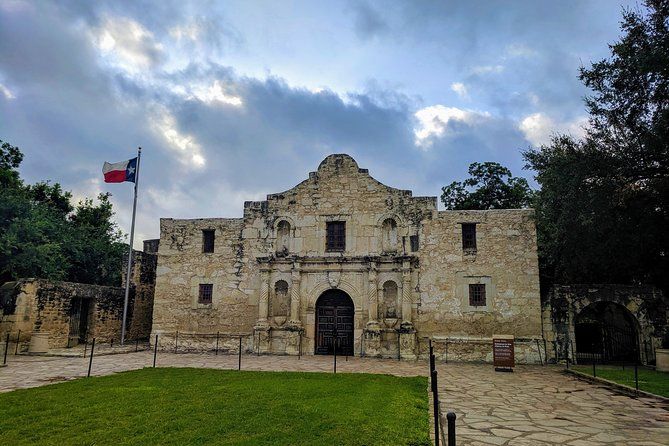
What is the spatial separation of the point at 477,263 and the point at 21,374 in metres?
16.0

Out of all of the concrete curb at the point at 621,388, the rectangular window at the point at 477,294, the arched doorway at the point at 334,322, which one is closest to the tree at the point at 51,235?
the arched doorway at the point at 334,322

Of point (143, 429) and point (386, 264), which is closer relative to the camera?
point (143, 429)

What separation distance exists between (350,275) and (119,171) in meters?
11.9

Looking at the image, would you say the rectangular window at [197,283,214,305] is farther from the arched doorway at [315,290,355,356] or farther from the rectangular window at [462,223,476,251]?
the rectangular window at [462,223,476,251]

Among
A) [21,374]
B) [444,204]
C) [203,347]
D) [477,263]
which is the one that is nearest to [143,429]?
[21,374]

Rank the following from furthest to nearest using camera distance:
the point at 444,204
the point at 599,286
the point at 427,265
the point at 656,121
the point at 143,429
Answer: the point at 444,204
the point at 427,265
the point at 599,286
the point at 656,121
the point at 143,429

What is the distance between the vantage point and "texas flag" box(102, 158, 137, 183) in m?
21.2

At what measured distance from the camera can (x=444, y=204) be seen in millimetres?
35188

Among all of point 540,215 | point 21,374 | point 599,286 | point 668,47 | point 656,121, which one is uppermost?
point 668,47

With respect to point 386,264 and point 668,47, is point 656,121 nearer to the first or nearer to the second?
point 668,47

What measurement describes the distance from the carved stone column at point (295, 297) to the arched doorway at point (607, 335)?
35.9 feet

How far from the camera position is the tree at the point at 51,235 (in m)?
19.8

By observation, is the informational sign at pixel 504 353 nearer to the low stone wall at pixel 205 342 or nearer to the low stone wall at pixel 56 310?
the low stone wall at pixel 205 342

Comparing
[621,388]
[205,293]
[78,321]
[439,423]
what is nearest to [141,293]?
[78,321]
